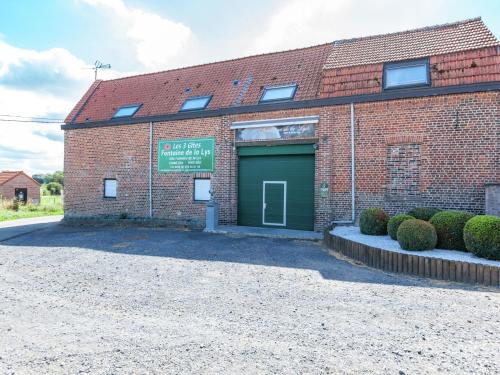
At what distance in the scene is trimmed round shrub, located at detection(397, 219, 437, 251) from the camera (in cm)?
688

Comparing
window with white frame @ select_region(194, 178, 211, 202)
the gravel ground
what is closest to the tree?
window with white frame @ select_region(194, 178, 211, 202)

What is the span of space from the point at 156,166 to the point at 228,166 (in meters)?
3.37

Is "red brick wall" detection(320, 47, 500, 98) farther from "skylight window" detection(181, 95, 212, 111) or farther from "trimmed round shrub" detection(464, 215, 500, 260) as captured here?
"trimmed round shrub" detection(464, 215, 500, 260)

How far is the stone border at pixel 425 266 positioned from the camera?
18.9 feet

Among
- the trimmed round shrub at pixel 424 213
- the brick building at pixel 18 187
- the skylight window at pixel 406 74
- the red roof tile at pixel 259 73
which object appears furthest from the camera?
the brick building at pixel 18 187

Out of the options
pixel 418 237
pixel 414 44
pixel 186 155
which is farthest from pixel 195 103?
pixel 418 237

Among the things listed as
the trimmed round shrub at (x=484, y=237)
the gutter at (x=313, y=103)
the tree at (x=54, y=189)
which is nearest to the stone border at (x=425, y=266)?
the trimmed round shrub at (x=484, y=237)

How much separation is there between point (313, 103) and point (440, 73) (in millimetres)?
3805

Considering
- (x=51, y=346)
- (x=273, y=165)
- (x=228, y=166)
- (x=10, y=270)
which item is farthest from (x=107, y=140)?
(x=51, y=346)

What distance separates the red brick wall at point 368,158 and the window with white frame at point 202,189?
23 centimetres

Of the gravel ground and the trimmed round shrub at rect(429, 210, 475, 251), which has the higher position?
the trimmed round shrub at rect(429, 210, 475, 251)

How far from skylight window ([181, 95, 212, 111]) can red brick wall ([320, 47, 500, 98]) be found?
481cm

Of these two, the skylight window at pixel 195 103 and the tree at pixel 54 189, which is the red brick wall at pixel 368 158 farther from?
the tree at pixel 54 189

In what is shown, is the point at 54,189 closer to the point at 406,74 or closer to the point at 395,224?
the point at 406,74
